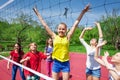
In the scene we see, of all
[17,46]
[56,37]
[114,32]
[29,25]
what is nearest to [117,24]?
[114,32]

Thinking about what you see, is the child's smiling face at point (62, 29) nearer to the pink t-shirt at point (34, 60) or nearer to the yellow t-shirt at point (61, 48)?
the yellow t-shirt at point (61, 48)

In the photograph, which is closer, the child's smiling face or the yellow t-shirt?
the child's smiling face

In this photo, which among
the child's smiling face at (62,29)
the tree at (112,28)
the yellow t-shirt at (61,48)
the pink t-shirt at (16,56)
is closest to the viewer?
the child's smiling face at (62,29)

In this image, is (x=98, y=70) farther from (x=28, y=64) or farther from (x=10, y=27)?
(x=10, y=27)

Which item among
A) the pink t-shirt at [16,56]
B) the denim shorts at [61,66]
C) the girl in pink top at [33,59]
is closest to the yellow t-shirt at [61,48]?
the denim shorts at [61,66]

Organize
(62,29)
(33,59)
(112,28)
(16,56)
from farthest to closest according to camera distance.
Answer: (112,28) → (16,56) → (33,59) → (62,29)

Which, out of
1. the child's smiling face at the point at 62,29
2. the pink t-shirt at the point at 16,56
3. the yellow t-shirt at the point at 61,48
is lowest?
the pink t-shirt at the point at 16,56

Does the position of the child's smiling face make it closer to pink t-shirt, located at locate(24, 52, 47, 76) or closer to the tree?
pink t-shirt, located at locate(24, 52, 47, 76)

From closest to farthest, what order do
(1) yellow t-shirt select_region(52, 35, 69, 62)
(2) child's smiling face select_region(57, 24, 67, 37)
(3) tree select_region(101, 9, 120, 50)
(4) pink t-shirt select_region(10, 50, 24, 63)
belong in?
(2) child's smiling face select_region(57, 24, 67, 37)
(1) yellow t-shirt select_region(52, 35, 69, 62)
(4) pink t-shirt select_region(10, 50, 24, 63)
(3) tree select_region(101, 9, 120, 50)

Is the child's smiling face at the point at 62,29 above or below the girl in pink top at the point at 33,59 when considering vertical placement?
above

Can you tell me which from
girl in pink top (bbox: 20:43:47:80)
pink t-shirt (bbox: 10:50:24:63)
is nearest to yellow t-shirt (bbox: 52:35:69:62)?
girl in pink top (bbox: 20:43:47:80)

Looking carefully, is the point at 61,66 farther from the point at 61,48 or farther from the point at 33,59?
the point at 33,59

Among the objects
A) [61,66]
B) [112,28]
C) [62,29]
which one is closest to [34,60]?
[61,66]

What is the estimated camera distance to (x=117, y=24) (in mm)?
36375
